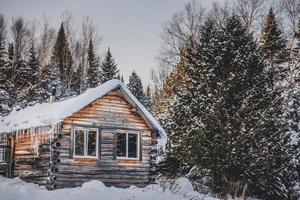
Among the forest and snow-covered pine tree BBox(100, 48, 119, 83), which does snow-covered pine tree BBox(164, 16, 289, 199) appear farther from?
snow-covered pine tree BBox(100, 48, 119, 83)

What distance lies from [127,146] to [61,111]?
13.3 feet

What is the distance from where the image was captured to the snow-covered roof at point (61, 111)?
2025 centimetres

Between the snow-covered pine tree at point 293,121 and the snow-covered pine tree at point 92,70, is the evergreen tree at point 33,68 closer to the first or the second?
the snow-covered pine tree at point 92,70

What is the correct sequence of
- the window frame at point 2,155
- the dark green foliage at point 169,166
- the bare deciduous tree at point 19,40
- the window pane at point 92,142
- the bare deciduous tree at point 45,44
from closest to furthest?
the window pane at point 92,142, the bare deciduous tree at point 19,40, the window frame at point 2,155, the dark green foliage at point 169,166, the bare deciduous tree at point 45,44

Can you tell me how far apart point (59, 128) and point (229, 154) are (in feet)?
26.7

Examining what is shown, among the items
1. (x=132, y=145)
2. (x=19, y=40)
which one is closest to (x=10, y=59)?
(x=19, y=40)

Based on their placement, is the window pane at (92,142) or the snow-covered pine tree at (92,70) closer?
the window pane at (92,142)

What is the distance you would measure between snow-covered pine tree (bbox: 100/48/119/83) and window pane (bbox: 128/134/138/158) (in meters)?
26.4

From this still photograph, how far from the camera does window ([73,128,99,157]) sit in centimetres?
2116

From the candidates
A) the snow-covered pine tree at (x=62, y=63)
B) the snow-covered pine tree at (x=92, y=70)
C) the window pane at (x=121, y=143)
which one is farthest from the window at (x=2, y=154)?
the snow-covered pine tree at (x=92, y=70)

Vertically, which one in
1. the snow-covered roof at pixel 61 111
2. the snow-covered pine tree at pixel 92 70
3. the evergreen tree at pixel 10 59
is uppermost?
the snow-covered pine tree at pixel 92 70

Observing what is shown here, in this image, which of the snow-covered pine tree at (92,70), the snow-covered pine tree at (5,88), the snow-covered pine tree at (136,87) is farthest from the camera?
the snow-covered pine tree at (136,87)

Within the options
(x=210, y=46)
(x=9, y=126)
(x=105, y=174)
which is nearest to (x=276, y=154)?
(x=210, y=46)

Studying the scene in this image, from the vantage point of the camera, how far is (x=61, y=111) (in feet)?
66.1
